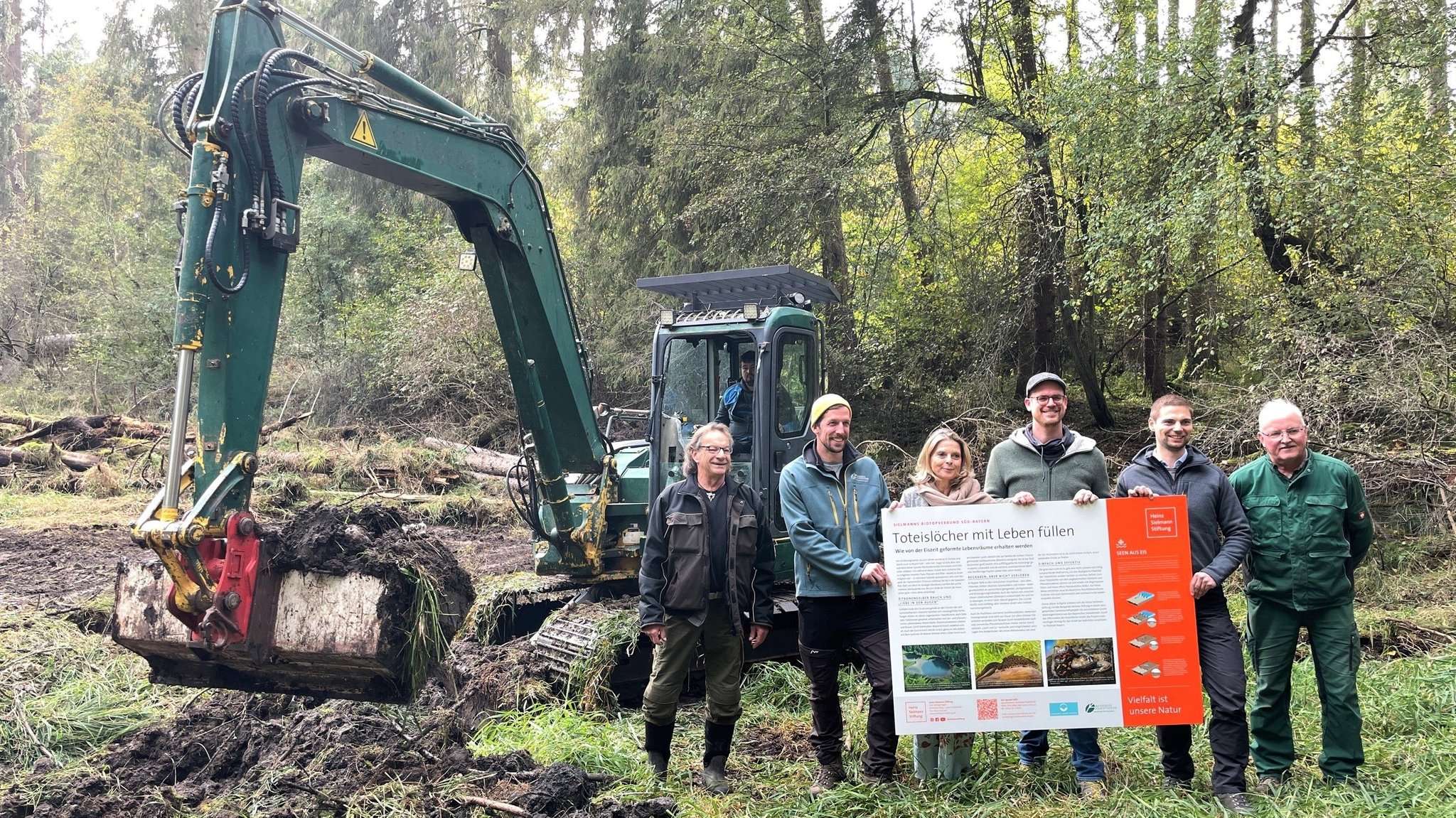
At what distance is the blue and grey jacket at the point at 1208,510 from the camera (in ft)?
12.9

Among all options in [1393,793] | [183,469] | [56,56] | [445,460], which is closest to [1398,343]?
[1393,793]

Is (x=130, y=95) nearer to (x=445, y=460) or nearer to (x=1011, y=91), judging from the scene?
(x=445, y=460)

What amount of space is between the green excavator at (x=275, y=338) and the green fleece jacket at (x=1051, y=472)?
2286 mm

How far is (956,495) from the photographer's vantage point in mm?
4188

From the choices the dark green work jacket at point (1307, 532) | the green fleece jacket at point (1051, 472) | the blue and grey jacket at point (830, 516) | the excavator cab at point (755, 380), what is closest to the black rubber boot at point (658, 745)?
the blue and grey jacket at point (830, 516)

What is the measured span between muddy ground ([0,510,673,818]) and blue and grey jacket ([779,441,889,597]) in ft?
3.79

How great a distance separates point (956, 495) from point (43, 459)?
49.1ft

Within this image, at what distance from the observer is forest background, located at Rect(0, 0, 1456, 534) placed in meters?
8.06

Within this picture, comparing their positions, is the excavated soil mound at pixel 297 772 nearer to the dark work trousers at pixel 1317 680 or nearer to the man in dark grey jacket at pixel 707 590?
the man in dark grey jacket at pixel 707 590

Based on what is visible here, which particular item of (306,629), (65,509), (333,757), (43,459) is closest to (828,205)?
(306,629)

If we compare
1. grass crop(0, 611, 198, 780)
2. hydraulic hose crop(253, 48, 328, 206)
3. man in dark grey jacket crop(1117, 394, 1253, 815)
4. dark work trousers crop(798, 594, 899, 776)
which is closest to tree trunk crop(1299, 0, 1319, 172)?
man in dark grey jacket crop(1117, 394, 1253, 815)

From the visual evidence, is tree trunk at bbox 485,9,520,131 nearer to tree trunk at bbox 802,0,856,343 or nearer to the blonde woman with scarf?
tree trunk at bbox 802,0,856,343

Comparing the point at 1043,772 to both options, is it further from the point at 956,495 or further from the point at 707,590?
the point at 707,590

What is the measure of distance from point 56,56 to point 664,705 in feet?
138
